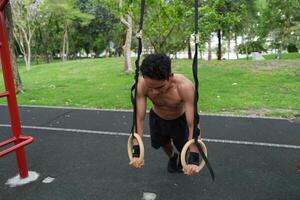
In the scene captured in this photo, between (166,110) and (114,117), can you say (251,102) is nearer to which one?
(114,117)

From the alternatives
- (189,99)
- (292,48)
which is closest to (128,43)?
(189,99)

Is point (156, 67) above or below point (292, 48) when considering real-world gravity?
above

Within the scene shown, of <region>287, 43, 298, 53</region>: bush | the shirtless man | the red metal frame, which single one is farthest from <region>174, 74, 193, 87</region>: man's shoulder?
<region>287, 43, 298, 53</region>: bush

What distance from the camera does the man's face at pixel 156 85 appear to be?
93.7 inches

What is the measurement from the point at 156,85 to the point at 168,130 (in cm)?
80

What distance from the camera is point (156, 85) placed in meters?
2.42

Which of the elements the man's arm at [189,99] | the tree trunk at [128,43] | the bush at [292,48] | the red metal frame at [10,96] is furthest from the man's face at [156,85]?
the bush at [292,48]

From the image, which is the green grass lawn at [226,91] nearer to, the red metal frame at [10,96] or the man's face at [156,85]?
the red metal frame at [10,96]

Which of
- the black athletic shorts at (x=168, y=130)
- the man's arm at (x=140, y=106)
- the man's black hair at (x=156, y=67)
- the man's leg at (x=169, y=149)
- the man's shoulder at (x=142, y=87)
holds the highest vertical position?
the man's black hair at (x=156, y=67)

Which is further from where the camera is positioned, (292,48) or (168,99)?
(292,48)

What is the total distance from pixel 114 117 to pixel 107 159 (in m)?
2.28

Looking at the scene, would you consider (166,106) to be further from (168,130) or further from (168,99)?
(168,130)

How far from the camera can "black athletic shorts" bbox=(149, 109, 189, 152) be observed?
309 cm

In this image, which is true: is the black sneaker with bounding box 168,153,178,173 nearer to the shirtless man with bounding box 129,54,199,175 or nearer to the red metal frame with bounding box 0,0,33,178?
the shirtless man with bounding box 129,54,199,175
